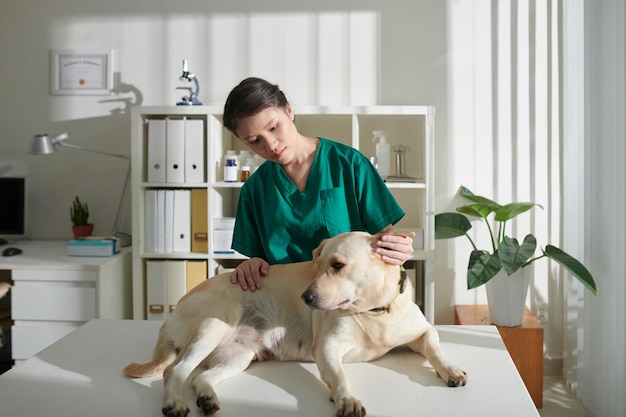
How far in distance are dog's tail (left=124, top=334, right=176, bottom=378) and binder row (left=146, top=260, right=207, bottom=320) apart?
1.83 meters

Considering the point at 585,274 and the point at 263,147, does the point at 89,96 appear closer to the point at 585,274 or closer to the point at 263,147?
the point at 263,147

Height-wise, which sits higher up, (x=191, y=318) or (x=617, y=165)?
(x=617, y=165)

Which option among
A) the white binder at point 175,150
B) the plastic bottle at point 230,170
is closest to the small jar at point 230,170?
the plastic bottle at point 230,170

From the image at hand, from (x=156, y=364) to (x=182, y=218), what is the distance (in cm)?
193

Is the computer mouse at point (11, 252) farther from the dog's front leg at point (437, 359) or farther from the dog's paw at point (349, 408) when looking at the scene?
the dog's paw at point (349, 408)

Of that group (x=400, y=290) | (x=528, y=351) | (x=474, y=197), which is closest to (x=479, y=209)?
(x=474, y=197)

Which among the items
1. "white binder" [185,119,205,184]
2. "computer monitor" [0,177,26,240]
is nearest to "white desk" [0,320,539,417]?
"white binder" [185,119,205,184]

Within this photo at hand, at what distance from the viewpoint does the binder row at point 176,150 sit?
3119mm

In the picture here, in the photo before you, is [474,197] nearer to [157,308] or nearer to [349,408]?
[157,308]

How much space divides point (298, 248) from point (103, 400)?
726 mm

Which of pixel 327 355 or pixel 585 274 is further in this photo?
pixel 585 274

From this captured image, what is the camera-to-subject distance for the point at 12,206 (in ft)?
11.5

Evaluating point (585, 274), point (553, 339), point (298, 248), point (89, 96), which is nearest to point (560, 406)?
point (553, 339)

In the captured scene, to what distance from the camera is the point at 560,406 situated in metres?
2.95
